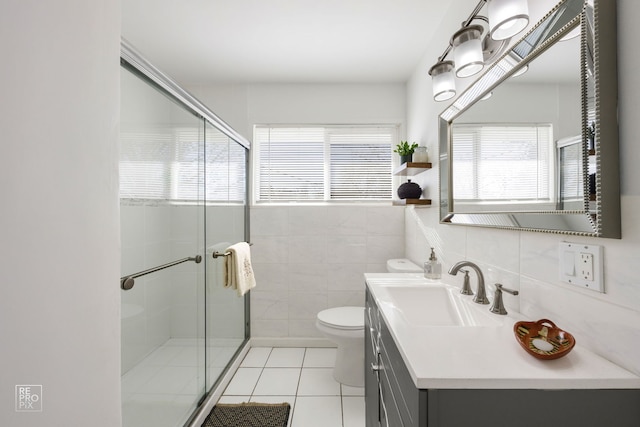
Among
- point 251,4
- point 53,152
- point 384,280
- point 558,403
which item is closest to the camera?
point 53,152

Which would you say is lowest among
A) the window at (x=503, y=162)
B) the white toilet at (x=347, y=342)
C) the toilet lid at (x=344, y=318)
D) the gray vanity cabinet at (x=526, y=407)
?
the white toilet at (x=347, y=342)

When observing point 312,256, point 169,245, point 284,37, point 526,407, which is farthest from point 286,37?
point 526,407

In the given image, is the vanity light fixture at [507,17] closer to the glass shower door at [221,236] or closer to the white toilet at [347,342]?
the glass shower door at [221,236]

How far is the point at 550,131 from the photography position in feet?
2.98

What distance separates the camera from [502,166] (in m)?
1.15

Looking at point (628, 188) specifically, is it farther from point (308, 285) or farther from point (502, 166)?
point (308, 285)

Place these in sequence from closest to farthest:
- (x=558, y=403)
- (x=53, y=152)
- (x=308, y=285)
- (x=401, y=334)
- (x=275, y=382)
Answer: (x=53, y=152), (x=558, y=403), (x=401, y=334), (x=275, y=382), (x=308, y=285)

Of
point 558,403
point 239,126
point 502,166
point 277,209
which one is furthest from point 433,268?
Result: point 239,126

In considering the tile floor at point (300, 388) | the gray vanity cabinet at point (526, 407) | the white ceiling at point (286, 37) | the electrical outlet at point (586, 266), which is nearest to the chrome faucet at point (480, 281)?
the electrical outlet at point (586, 266)

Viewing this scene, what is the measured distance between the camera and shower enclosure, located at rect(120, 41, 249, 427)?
3.86 feet

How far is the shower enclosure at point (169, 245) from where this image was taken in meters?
1.18

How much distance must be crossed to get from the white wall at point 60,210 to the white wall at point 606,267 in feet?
3.70

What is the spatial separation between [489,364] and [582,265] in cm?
38

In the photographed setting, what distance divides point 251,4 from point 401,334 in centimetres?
186
